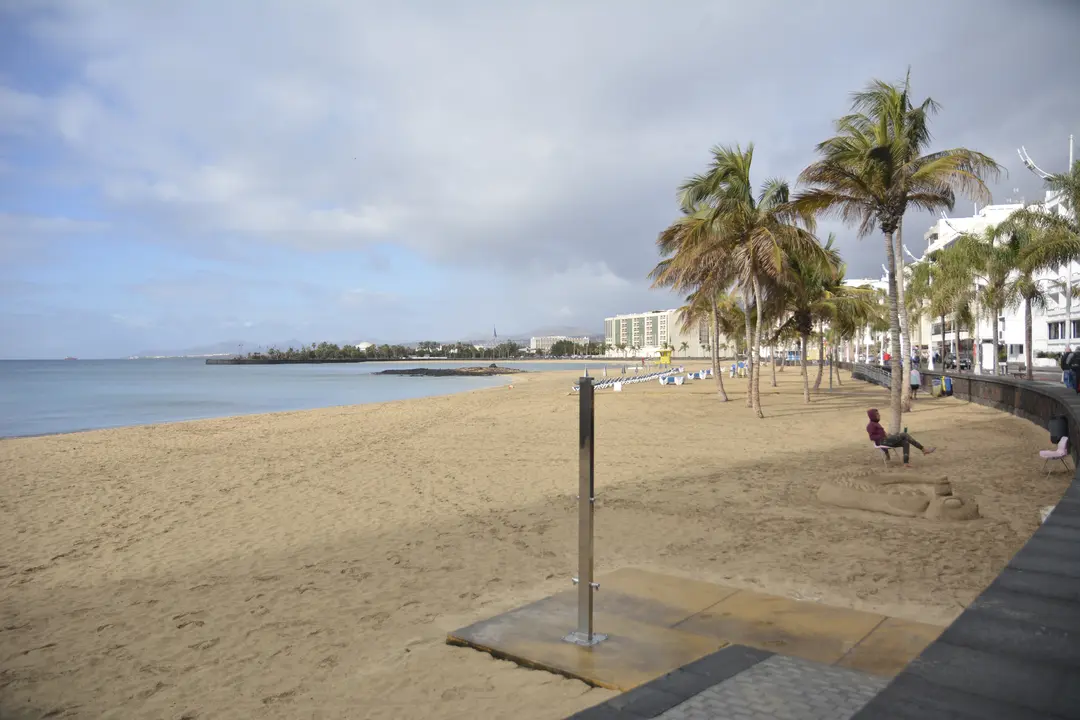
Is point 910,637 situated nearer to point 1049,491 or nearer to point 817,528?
point 817,528

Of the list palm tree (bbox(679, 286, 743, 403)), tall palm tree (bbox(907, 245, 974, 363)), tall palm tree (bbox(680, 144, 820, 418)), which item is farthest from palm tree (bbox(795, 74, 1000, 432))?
tall palm tree (bbox(907, 245, 974, 363))

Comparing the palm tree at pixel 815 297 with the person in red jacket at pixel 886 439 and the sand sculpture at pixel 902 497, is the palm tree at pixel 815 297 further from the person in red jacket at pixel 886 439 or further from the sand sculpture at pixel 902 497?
the sand sculpture at pixel 902 497

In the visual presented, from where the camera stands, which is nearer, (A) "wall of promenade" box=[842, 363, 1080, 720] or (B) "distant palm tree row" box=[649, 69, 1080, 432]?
(A) "wall of promenade" box=[842, 363, 1080, 720]

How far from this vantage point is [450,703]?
373 cm

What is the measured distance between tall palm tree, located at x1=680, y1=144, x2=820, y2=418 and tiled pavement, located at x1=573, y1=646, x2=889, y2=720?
13996mm

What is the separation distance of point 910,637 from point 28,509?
421 inches

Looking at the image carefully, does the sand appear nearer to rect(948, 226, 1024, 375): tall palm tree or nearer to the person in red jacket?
the person in red jacket

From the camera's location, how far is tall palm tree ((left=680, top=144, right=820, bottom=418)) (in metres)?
17.7

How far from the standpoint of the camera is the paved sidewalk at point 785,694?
3.22 meters

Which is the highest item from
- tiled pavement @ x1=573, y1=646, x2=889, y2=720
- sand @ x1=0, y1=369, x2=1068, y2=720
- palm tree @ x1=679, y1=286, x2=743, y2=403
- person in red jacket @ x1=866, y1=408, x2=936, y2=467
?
palm tree @ x1=679, y1=286, x2=743, y2=403

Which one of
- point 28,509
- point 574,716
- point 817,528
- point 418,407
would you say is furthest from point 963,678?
point 418,407

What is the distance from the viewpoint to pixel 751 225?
18.6m

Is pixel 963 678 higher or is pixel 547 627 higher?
pixel 963 678

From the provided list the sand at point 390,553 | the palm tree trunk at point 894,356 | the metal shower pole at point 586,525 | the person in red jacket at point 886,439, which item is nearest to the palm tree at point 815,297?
the palm tree trunk at point 894,356
